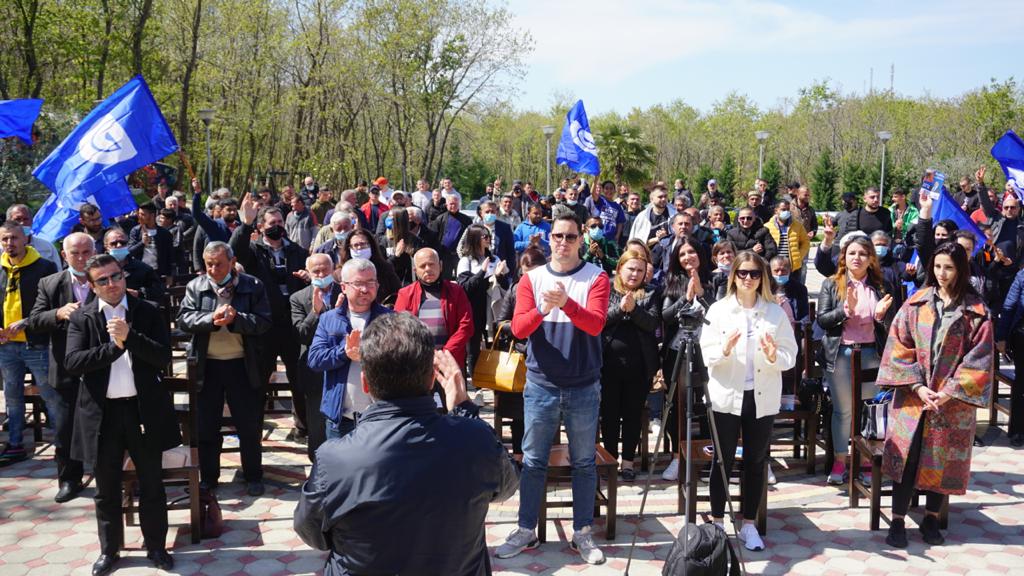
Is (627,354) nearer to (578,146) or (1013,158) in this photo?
(1013,158)

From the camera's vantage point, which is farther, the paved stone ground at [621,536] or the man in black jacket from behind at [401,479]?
the paved stone ground at [621,536]

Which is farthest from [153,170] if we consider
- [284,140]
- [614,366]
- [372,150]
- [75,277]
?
[614,366]

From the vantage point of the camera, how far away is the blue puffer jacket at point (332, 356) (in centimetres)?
515

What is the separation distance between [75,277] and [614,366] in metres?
4.02

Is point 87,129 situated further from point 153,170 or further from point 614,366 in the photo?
point 153,170

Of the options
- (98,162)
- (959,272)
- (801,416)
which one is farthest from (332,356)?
(98,162)

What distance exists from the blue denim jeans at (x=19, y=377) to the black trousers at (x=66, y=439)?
524 millimetres

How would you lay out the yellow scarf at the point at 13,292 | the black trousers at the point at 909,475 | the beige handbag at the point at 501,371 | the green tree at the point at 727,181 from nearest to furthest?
the black trousers at the point at 909,475, the beige handbag at the point at 501,371, the yellow scarf at the point at 13,292, the green tree at the point at 727,181

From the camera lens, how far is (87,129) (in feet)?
26.4

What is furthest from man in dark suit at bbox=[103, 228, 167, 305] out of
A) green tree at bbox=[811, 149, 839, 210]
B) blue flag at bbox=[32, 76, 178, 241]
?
green tree at bbox=[811, 149, 839, 210]

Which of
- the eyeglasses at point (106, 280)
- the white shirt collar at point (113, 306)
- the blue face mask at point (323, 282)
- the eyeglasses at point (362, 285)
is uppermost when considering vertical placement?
the eyeglasses at point (106, 280)

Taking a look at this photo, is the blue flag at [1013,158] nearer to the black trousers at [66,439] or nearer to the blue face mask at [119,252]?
the blue face mask at [119,252]

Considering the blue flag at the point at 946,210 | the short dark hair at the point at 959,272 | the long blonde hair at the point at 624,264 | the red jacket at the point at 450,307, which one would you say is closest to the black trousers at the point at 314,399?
the red jacket at the point at 450,307

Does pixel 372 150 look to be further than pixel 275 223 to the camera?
Yes
